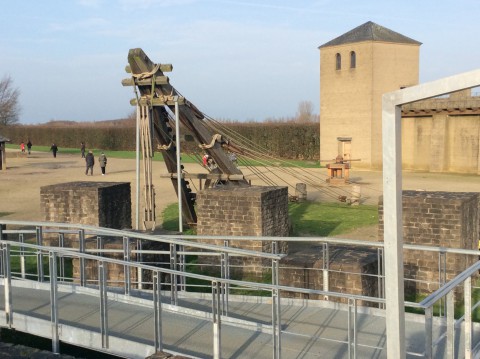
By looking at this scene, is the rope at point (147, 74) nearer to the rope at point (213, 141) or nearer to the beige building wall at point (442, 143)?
the rope at point (213, 141)

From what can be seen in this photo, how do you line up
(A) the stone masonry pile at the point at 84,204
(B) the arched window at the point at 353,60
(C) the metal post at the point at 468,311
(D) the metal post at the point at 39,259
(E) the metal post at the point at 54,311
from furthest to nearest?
(B) the arched window at the point at 353,60
(A) the stone masonry pile at the point at 84,204
(D) the metal post at the point at 39,259
(E) the metal post at the point at 54,311
(C) the metal post at the point at 468,311

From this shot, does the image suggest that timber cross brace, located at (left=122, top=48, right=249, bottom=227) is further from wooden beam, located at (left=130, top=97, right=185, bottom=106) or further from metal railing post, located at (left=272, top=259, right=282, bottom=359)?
metal railing post, located at (left=272, top=259, right=282, bottom=359)

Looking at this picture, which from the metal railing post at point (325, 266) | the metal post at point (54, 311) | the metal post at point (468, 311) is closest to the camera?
the metal post at point (468, 311)

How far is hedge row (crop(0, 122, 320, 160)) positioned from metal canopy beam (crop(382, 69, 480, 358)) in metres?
26.2

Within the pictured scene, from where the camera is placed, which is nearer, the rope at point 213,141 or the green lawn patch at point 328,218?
the rope at point 213,141

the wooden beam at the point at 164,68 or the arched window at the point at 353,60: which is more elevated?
the arched window at the point at 353,60

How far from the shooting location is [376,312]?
23.9ft

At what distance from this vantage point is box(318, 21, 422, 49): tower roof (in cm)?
3634

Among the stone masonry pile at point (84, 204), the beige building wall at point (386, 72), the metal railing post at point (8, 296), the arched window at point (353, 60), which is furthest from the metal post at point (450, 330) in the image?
the arched window at point (353, 60)

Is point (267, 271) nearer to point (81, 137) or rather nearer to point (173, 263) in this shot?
point (173, 263)

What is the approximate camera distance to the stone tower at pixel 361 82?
118 feet

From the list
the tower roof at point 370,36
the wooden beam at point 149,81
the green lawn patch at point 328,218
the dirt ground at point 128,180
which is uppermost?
the tower roof at point 370,36

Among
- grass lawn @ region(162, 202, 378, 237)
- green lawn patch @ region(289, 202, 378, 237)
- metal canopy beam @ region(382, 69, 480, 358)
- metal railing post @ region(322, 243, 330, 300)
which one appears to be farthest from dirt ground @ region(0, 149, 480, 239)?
metal canopy beam @ region(382, 69, 480, 358)

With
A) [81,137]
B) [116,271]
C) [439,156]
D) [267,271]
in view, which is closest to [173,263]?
[116,271]
